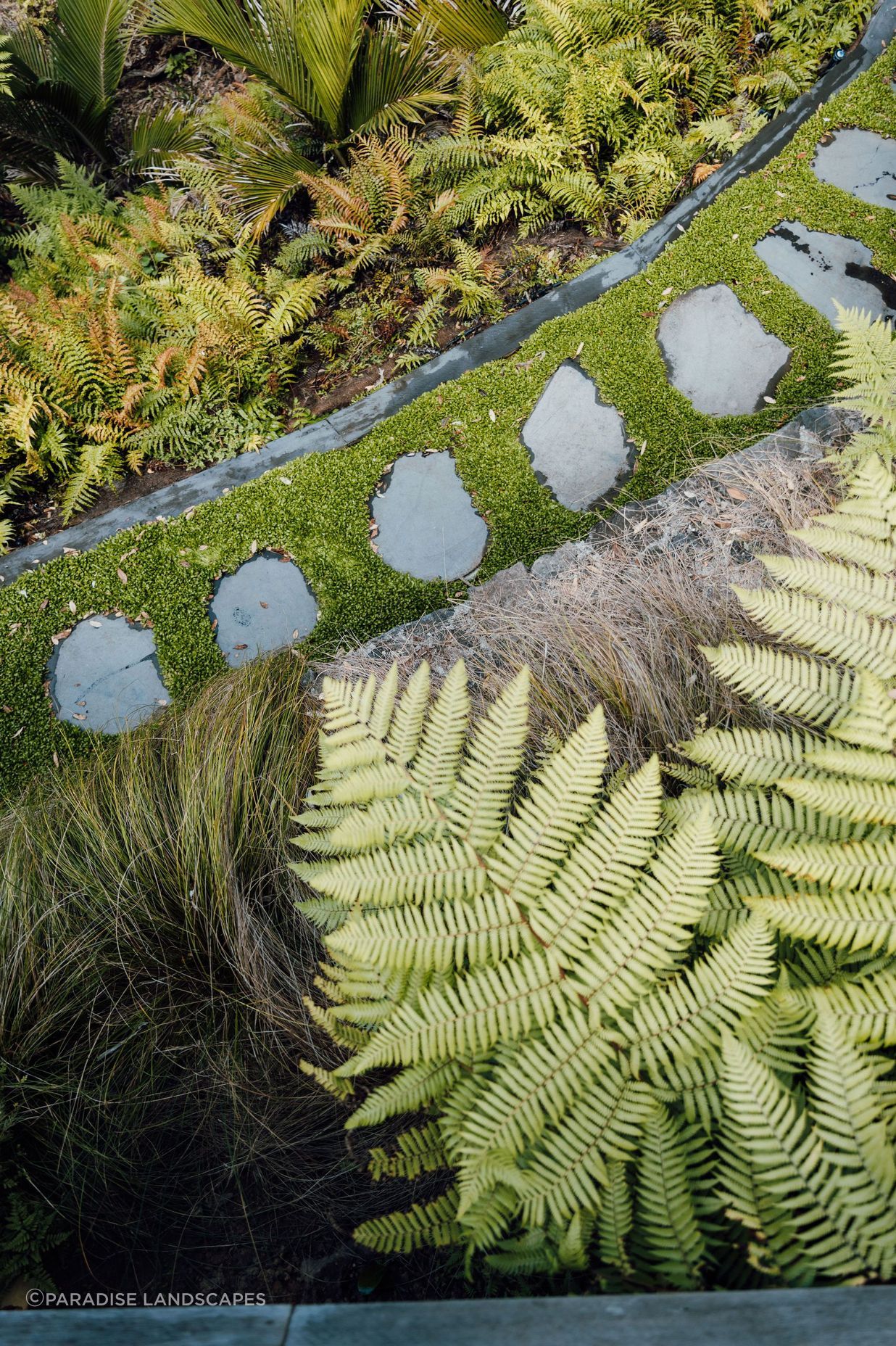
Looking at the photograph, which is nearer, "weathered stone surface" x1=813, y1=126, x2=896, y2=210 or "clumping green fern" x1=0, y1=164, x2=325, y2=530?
"weathered stone surface" x1=813, y1=126, x2=896, y2=210

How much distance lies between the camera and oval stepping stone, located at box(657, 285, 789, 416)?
3.15 meters

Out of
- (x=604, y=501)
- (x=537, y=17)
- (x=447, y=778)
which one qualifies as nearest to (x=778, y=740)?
(x=447, y=778)

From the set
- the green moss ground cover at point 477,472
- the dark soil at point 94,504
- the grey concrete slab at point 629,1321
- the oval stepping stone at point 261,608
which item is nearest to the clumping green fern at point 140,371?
the dark soil at point 94,504

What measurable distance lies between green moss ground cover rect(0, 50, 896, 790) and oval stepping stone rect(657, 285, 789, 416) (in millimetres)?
52

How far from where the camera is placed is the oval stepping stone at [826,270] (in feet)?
10.2

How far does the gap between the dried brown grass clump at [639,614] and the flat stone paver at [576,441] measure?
0.24 meters

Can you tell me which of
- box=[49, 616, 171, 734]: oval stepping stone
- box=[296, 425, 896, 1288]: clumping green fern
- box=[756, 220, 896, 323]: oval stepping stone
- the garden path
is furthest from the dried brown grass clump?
box=[49, 616, 171, 734]: oval stepping stone

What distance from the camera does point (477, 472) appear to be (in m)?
3.34

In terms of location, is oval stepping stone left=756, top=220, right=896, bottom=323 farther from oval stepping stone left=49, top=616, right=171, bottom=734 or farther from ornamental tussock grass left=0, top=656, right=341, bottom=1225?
oval stepping stone left=49, top=616, right=171, bottom=734

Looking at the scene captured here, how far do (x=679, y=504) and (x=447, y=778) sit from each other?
181 centimetres

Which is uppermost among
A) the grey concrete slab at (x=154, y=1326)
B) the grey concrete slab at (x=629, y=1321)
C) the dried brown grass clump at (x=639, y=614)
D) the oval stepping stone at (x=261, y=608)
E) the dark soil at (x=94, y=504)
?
the dark soil at (x=94, y=504)

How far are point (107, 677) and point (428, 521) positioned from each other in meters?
1.71

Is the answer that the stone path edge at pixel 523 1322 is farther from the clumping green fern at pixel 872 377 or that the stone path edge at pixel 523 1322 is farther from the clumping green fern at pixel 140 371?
the clumping green fern at pixel 140 371

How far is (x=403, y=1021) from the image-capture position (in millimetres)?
1431
